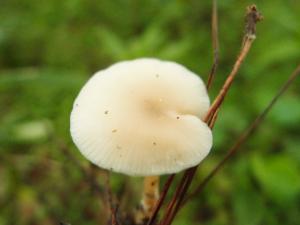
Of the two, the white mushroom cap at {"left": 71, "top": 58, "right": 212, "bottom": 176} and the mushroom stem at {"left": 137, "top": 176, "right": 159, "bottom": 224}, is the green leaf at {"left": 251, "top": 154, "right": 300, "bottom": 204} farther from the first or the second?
the white mushroom cap at {"left": 71, "top": 58, "right": 212, "bottom": 176}

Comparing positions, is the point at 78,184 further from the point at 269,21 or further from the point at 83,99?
the point at 269,21

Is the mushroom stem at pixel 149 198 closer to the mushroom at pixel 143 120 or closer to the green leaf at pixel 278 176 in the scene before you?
the mushroom at pixel 143 120

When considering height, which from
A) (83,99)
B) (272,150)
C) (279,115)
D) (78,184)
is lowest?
(78,184)

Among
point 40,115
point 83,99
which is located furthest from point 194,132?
point 40,115

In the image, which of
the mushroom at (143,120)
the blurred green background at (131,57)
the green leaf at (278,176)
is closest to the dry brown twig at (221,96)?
the mushroom at (143,120)

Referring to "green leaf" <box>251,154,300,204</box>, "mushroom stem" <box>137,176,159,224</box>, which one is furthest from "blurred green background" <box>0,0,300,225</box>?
"mushroom stem" <box>137,176,159,224</box>

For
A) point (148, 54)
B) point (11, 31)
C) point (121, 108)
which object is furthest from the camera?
point (11, 31)
